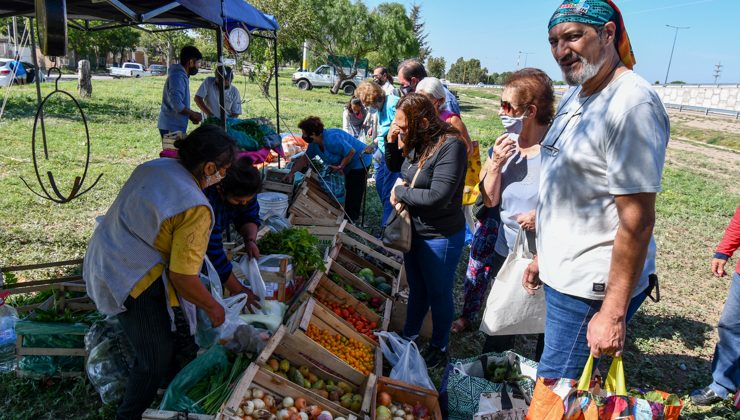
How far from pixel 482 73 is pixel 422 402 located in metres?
93.6

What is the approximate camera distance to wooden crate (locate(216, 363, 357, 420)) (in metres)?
2.33

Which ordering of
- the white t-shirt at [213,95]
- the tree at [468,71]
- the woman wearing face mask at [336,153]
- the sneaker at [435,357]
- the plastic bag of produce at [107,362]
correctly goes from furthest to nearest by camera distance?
the tree at [468,71]
the white t-shirt at [213,95]
the woman wearing face mask at [336,153]
the sneaker at [435,357]
the plastic bag of produce at [107,362]

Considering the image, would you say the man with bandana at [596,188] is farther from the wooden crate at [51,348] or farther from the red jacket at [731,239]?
the wooden crate at [51,348]

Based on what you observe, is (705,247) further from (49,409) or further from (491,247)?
(49,409)

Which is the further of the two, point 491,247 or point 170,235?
point 491,247

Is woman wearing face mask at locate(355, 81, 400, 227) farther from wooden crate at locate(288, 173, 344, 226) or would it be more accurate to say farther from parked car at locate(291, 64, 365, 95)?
parked car at locate(291, 64, 365, 95)

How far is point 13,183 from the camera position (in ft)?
22.6

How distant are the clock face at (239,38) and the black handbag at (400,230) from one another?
331 centimetres

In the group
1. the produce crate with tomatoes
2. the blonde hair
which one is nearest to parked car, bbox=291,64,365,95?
the blonde hair

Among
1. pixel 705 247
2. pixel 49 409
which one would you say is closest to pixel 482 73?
pixel 705 247

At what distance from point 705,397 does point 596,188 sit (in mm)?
2491

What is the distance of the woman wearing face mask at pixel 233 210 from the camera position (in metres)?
2.77

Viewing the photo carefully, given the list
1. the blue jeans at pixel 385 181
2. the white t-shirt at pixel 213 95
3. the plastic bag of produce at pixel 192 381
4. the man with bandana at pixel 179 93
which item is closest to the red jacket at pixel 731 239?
the blue jeans at pixel 385 181

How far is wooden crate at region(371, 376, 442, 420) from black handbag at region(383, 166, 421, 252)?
813 mm
